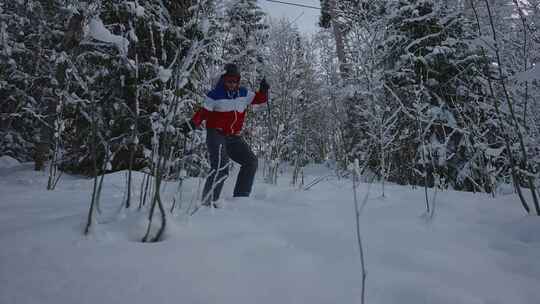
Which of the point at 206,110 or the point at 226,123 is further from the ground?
the point at 206,110

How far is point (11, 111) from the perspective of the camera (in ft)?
34.5

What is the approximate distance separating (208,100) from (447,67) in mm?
6020

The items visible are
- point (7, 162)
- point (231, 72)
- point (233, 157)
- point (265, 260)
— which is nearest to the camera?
point (265, 260)

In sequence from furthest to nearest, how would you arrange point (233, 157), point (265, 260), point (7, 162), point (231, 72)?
point (7, 162) < point (233, 157) < point (231, 72) < point (265, 260)

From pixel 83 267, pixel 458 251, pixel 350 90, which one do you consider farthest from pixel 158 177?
pixel 350 90

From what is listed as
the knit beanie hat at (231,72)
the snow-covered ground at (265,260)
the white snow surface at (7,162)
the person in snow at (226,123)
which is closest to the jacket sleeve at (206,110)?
the person in snow at (226,123)

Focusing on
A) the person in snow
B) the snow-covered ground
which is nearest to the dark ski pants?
the person in snow

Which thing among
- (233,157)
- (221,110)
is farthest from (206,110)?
(233,157)

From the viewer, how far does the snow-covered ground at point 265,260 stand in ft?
3.18

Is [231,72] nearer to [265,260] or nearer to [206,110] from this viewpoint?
[206,110]

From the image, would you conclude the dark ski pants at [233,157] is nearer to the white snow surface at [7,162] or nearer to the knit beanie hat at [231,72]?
the knit beanie hat at [231,72]

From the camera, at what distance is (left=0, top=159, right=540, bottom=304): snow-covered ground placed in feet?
3.18

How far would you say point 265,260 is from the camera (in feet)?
3.96

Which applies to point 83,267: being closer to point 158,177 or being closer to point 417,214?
point 158,177
